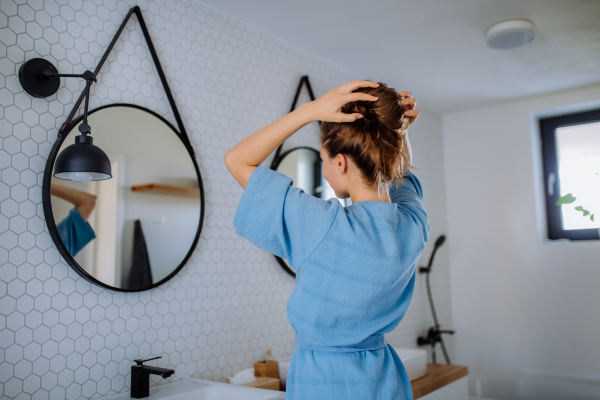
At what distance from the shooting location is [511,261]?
3.29m

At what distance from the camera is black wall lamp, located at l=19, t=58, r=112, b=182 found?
124cm

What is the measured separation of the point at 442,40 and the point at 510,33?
321 mm

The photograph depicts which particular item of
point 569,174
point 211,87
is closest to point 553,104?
point 569,174

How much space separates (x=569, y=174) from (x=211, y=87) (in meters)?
2.58

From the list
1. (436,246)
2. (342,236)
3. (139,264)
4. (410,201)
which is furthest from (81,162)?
(436,246)

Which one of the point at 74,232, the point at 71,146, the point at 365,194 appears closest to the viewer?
the point at 365,194

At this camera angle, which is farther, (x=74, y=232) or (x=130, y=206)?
(x=130, y=206)

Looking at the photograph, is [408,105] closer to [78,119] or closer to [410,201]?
[410,201]

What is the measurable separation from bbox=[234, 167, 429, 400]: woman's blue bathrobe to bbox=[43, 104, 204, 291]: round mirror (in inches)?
29.3

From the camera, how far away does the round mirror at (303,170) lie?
2.28m

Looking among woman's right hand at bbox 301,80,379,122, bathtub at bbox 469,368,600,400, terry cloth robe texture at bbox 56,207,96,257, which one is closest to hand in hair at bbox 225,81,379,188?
woman's right hand at bbox 301,80,379,122

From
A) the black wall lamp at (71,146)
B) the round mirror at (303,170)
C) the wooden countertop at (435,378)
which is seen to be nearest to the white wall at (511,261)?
the wooden countertop at (435,378)

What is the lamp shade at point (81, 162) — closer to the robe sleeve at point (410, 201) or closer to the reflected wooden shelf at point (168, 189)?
the reflected wooden shelf at point (168, 189)

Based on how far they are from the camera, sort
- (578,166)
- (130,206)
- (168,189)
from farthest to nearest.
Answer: (578,166), (168,189), (130,206)
